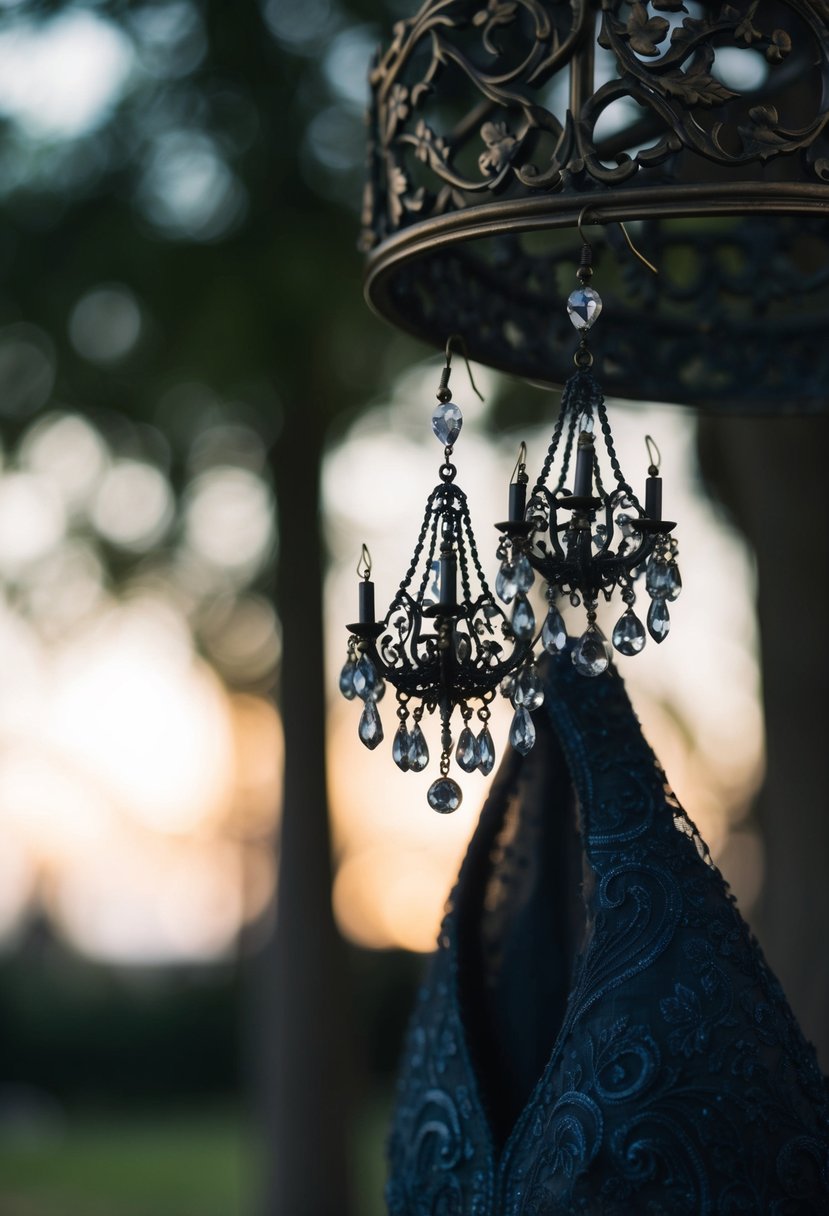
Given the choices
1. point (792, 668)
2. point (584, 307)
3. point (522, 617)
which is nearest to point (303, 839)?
point (792, 668)

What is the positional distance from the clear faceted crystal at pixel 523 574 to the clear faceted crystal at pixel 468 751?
0.73ft

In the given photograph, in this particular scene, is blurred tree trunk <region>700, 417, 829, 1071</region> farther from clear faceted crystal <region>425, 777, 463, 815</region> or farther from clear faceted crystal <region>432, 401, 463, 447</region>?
clear faceted crystal <region>425, 777, 463, 815</region>

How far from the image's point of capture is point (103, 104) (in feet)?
22.0

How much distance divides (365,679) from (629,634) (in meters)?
0.39

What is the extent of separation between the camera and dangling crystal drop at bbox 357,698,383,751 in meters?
2.19

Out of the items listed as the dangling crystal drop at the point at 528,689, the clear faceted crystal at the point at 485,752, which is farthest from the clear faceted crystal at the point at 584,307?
the clear faceted crystal at the point at 485,752

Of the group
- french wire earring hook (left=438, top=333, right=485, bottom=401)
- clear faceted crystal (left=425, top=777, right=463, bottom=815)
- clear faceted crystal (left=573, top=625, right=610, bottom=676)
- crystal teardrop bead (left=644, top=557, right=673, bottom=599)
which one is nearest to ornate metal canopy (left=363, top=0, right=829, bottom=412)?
french wire earring hook (left=438, top=333, right=485, bottom=401)

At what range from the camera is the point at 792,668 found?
5617 mm

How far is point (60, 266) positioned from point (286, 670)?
8.75 feet

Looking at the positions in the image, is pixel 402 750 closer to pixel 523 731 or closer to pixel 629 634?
pixel 523 731

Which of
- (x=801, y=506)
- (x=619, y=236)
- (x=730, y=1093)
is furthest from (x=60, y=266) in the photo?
(x=730, y=1093)

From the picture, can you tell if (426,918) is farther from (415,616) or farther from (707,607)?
(415,616)

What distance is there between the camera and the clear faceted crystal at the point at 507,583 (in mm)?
2119

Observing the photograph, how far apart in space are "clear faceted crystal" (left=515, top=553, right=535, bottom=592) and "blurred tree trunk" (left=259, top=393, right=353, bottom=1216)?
20.5ft
